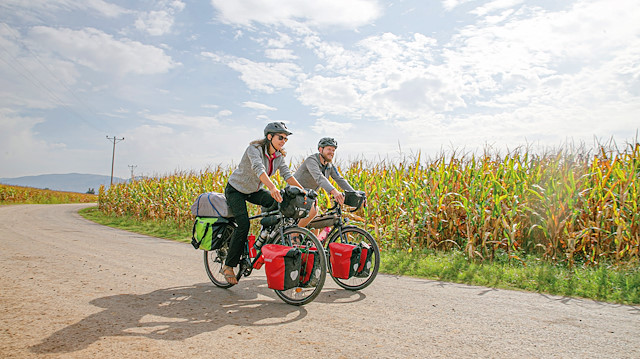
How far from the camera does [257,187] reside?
5.53 m

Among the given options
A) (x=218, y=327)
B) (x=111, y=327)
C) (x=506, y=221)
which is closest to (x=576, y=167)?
(x=506, y=221)

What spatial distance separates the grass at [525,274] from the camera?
5893mm

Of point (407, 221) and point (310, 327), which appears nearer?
point (310, 327)

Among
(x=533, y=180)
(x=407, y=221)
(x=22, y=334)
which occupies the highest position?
(x=533, y=180)

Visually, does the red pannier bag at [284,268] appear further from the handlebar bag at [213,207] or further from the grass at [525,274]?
the grass at [525,274]

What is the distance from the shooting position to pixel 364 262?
5695 millimetres

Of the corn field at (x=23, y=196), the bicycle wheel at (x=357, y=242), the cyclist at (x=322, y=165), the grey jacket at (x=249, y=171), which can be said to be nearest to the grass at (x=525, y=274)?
the bicycle wheel at (x=357, y=242)

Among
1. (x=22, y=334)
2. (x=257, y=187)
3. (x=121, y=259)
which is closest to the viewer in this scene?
(x=22, y=334)

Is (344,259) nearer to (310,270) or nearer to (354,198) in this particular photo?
(310,270)

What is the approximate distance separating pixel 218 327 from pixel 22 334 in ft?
5.40

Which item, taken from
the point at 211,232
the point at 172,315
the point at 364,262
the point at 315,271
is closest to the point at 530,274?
the point at 364,262

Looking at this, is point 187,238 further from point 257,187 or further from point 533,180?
point 533,180

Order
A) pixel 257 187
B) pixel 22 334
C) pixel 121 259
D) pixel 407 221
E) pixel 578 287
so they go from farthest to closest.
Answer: pixel 407 221 < pixel 121 259 < pixel 578 287 < pixel 257 187 < pixel 22 334

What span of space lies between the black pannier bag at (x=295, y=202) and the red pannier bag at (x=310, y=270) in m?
0.51
